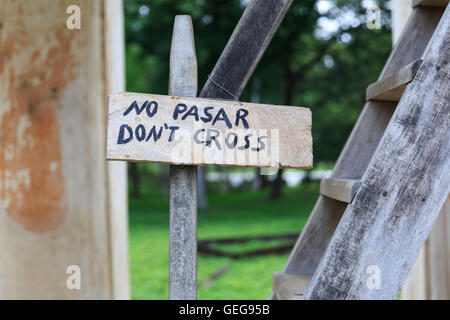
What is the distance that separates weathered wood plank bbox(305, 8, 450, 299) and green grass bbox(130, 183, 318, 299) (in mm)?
3223

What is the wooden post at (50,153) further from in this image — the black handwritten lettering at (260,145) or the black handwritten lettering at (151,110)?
the black handwritten lettering at (260,145)

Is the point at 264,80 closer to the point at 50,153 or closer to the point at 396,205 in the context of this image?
the point at 50,153

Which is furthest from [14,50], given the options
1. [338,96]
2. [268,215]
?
[338,96]

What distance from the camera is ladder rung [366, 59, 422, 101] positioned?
51.7 inches

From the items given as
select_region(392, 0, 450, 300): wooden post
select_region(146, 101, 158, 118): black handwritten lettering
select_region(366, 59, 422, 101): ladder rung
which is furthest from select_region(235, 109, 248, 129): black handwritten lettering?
select_region(392, 0, 450, 300): wooden post

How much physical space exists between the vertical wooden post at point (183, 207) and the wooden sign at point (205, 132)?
2.5 inches

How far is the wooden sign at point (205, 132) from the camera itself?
1.18m

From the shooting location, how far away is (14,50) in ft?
7.92

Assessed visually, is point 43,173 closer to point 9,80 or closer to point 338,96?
point 9,80

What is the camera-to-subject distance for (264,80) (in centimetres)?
1186

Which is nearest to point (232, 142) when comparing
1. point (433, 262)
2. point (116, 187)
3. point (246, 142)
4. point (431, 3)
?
point (246, 142)

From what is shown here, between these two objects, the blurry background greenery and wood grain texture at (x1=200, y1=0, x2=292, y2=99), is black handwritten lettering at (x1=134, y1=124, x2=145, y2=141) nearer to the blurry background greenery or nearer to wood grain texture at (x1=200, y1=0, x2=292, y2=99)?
wood grain texture at (x1=200, y1=0, x2=292, y2=99)

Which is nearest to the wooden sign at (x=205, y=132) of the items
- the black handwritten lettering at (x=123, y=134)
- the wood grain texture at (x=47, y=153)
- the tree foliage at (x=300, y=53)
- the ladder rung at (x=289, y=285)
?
the black handwritten lettering at (x=123, y=134)

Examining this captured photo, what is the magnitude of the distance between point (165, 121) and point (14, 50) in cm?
157
